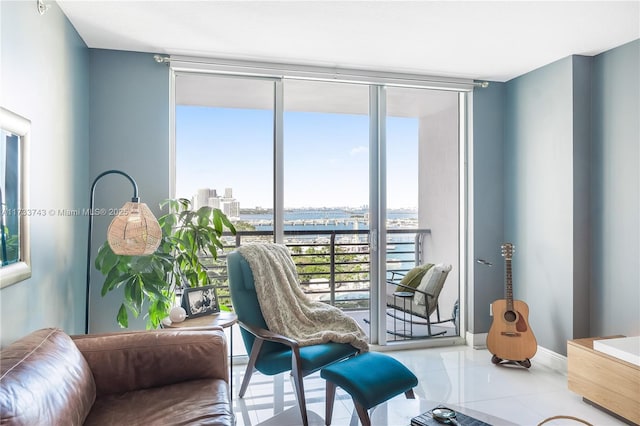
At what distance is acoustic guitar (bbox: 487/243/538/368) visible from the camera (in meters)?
3.47

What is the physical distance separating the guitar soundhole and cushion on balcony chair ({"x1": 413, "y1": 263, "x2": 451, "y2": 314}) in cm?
62

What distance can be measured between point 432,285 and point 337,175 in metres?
1.35

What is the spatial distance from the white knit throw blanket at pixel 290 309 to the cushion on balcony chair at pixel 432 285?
46.1 inches

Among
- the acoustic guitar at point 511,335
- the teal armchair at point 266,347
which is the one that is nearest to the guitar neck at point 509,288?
the acoustic guitar at point 511,335

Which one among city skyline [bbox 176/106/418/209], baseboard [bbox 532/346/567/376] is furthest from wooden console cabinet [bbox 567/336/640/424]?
city skyline [bbox 176/106/418/209]

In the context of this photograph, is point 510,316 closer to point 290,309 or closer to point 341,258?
point 341,258

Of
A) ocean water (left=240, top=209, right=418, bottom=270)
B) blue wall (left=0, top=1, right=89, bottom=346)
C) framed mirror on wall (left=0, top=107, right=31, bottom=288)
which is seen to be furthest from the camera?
ocean water (left=240, top=209, right=418, bottom=270)

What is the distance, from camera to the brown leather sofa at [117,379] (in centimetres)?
144

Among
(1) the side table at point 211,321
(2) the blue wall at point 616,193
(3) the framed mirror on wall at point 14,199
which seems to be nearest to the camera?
(3) the framed mirror on wall at point 14,199

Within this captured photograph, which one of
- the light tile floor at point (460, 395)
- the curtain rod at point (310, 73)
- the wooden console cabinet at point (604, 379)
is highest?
the curtain rod at point (310, 73)

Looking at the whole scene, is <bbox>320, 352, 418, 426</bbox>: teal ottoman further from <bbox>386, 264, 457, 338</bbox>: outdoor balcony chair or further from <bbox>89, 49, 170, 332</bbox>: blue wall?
<bbox>89, 49, 170, 332</bbox>: blue wall

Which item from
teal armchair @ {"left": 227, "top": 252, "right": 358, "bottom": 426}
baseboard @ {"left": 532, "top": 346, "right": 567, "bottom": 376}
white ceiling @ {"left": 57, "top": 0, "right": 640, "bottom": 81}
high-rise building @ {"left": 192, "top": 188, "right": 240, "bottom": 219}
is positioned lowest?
baseboard @ {"left": 532, "top": 346, "right": 567, "bottom": 376}

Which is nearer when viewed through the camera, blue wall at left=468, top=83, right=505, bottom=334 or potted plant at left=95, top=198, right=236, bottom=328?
potted plant at left=95, top=198, right=236, bottom=328

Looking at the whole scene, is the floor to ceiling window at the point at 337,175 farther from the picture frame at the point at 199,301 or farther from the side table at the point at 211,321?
the side table at the point at 211,321
